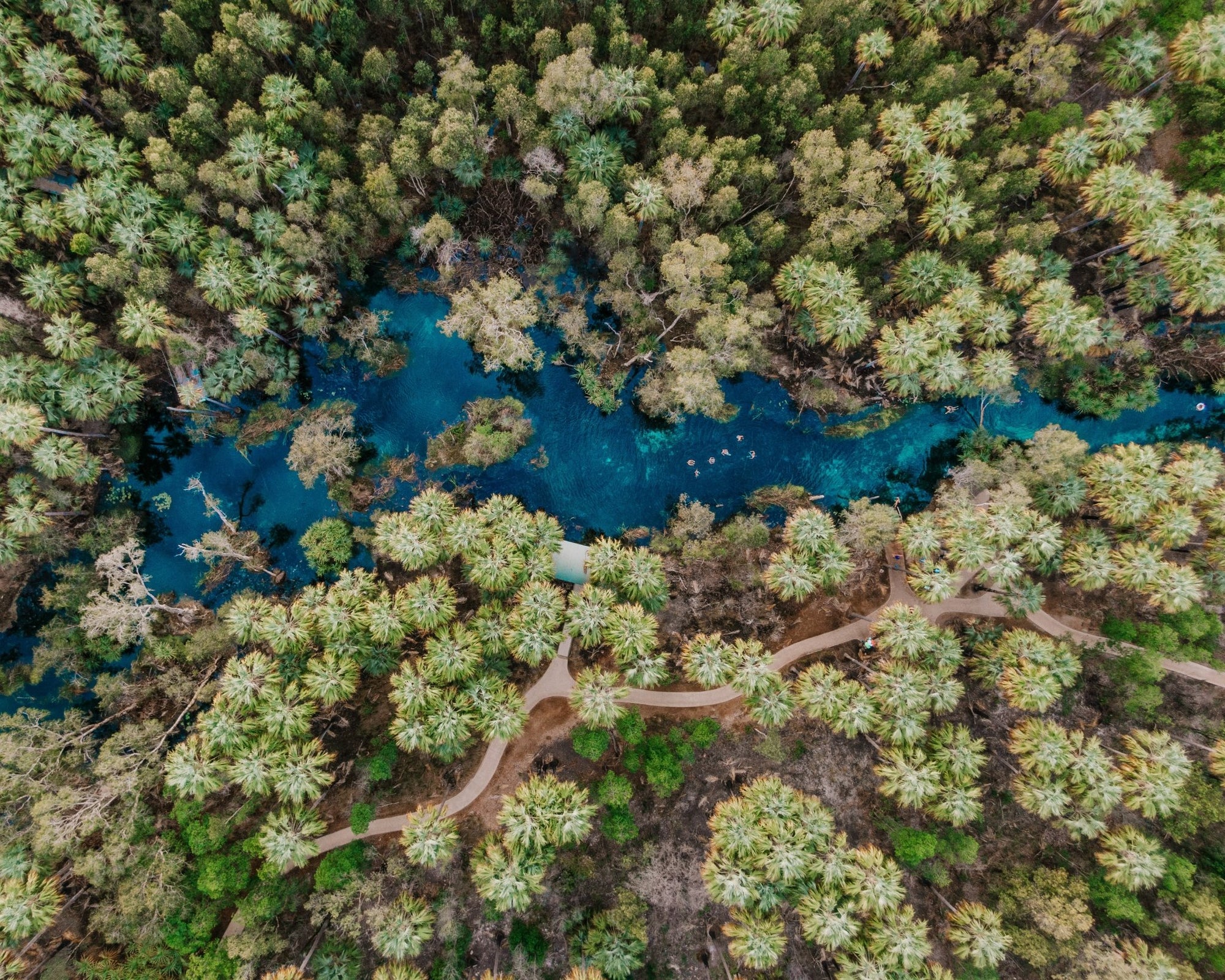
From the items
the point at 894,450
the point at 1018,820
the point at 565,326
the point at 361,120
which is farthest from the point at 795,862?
the point at 361,120

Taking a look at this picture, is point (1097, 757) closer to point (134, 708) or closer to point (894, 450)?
point (894, 450)

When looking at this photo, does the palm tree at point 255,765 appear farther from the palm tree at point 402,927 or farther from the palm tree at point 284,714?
the palm tree at point 402,927

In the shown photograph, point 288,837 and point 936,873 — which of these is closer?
point 288,837

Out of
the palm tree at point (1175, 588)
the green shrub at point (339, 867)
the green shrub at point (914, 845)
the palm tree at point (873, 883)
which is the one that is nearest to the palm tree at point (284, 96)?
the green shrub at point (339, 867)

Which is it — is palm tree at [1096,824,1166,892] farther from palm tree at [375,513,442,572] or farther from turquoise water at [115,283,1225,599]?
palm tree at [375,513,442,572]

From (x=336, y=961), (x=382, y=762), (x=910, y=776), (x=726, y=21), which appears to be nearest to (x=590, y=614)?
(x=382, y=762)

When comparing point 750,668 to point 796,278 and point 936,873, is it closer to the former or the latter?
point 936,873

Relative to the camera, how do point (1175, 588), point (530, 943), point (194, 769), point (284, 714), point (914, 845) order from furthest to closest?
point (530, 943)
point (914, 845)
point (1175, 588)
point (284, 714)
point (194, 769)

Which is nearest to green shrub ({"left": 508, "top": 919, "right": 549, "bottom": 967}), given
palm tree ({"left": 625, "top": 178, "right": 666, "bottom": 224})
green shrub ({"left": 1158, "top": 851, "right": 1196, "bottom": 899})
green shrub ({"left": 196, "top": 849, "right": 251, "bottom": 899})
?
green shrub ({"left": 196, "top": 849, "right": 251, "bottom": 899})
